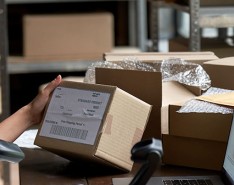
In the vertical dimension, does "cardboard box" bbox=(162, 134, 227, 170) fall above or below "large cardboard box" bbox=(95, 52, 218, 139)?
below

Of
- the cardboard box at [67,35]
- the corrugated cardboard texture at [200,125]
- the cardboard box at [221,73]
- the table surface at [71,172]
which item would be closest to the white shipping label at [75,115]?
the table surface at [71,172]

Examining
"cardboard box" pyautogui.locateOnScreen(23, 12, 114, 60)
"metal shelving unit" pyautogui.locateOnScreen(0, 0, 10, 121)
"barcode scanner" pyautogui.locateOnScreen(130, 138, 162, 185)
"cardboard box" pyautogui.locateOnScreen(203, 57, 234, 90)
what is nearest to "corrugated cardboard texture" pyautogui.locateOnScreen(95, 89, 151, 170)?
"cardboard box" pyautogui.locateOnScreen(203, 57, 234, 90)

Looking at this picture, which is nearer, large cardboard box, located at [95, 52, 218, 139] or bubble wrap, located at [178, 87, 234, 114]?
bubble wrap, located at [178, 87, 234, 114]

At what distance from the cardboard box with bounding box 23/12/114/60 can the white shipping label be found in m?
1.72

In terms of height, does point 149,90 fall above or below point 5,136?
above

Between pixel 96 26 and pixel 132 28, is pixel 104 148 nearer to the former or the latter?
pixel 96 26

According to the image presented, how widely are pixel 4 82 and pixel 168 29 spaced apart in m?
1.59

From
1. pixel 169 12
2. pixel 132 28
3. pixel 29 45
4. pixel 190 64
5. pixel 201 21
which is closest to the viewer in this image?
pixel 190 64

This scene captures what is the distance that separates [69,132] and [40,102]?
0.17m

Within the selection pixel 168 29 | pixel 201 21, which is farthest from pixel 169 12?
pixel 201 21

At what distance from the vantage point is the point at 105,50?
325 centimetres

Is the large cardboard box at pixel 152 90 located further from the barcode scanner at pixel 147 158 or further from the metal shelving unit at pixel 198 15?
the metal shelving unit at pixel 198 15

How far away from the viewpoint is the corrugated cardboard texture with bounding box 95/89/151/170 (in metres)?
1.40

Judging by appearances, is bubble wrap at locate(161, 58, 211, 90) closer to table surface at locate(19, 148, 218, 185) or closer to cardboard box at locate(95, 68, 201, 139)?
cardboard box at locate(95, 68, 201, 139)
